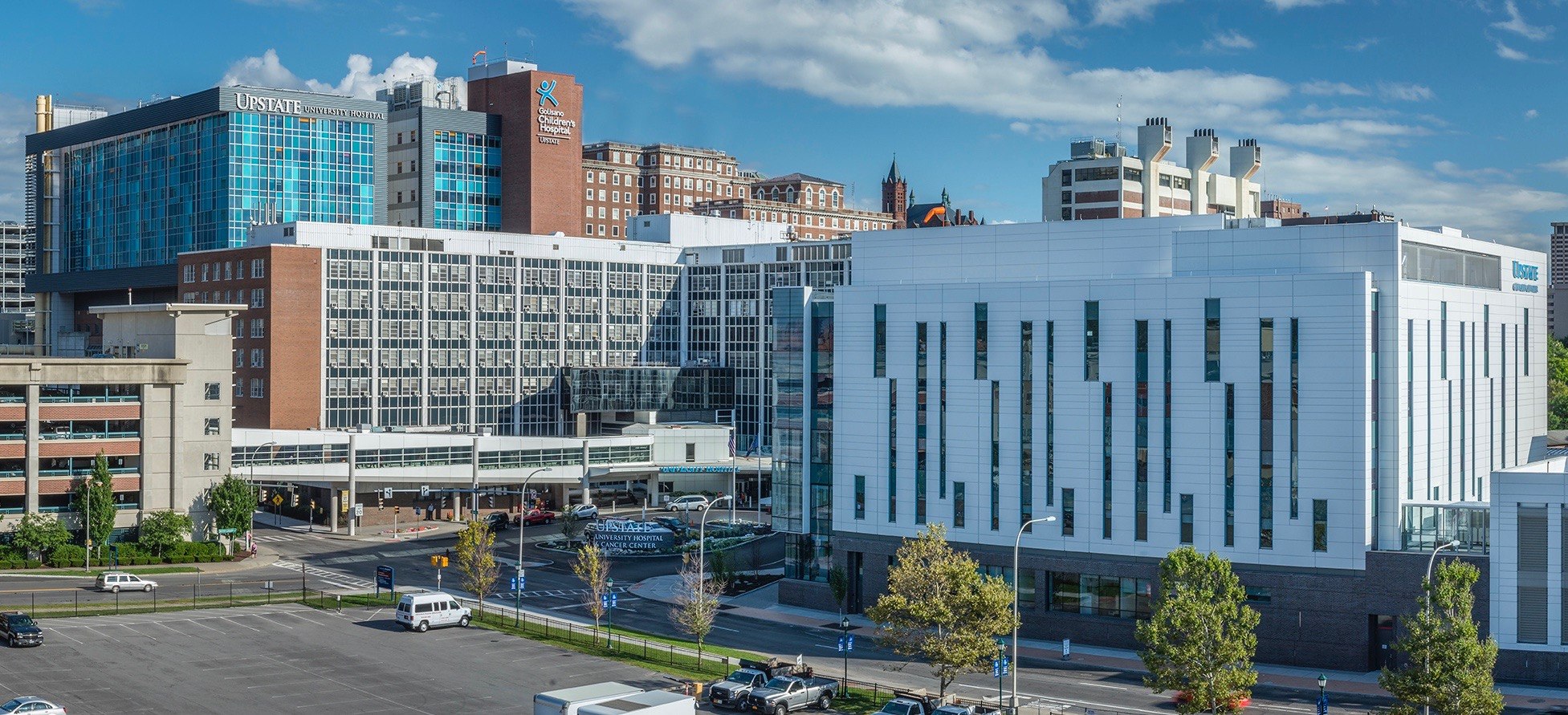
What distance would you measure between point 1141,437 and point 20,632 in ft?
183

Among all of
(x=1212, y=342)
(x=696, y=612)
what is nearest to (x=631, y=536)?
(x=696, y=612)

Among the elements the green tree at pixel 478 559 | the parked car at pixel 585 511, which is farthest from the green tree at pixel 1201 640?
the parked car at pixel 585 511

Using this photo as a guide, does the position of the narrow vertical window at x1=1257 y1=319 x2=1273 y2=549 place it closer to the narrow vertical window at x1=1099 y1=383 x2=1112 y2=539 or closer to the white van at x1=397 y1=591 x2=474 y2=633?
the narrow vertical window at x1=1099 y1=383 x2=1112 y2=539

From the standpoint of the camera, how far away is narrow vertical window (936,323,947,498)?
87.8m

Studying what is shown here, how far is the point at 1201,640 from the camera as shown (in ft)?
200

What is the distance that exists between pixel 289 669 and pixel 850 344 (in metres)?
37.7

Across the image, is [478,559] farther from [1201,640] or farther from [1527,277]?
[1527,277]

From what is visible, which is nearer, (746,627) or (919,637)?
(919,637)

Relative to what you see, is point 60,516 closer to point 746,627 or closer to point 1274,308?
point 746,627

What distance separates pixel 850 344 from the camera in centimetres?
9244

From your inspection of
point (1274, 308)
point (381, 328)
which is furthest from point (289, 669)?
point (381, 328)

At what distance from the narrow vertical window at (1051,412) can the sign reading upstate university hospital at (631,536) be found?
41059mm

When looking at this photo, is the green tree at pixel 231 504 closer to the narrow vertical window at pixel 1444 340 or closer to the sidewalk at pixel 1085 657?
the sidewalk at pixel 1085 657

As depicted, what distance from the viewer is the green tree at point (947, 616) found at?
6544 centimetres
